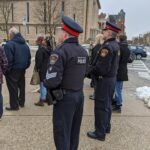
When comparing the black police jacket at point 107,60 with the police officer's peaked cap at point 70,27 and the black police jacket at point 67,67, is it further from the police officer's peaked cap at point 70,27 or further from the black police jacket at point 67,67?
the police officer's peaked cap at point 70,27

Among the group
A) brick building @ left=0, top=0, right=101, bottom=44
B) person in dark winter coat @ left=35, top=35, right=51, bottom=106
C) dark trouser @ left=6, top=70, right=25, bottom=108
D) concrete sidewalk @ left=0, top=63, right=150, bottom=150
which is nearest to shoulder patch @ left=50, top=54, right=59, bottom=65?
concrete sidewalk @ left=0, top=63, right=150, bottom=150

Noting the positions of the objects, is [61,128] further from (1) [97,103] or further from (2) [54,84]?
(1) [97,103]

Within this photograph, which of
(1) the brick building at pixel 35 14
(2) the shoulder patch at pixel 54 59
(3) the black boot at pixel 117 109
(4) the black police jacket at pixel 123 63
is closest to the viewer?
(2) the shoulder patch at pixel 54 59

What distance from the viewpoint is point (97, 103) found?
5059 mm

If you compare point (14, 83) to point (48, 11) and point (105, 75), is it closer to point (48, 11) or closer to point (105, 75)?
point (105, 75)

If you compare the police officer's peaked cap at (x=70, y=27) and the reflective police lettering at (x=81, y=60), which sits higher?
the police officer's peaked cap at (x=70, y=27)

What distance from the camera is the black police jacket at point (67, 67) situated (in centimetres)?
341

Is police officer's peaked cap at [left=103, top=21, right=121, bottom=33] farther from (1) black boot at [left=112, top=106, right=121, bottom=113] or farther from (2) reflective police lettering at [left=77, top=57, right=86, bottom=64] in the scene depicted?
(1) black boot at [left=112, top=106, right=121, bottom=113]

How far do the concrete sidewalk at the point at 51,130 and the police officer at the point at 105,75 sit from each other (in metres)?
0.29

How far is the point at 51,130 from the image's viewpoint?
17.9 feet

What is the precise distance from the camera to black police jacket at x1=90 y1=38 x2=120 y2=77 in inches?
185

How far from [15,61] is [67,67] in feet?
10.3

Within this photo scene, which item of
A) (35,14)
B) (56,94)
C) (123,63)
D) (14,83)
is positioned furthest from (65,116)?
(35,14)

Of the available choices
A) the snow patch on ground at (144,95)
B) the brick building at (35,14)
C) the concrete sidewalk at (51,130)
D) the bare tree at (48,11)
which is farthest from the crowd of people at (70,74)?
the brick building at (35,14)
